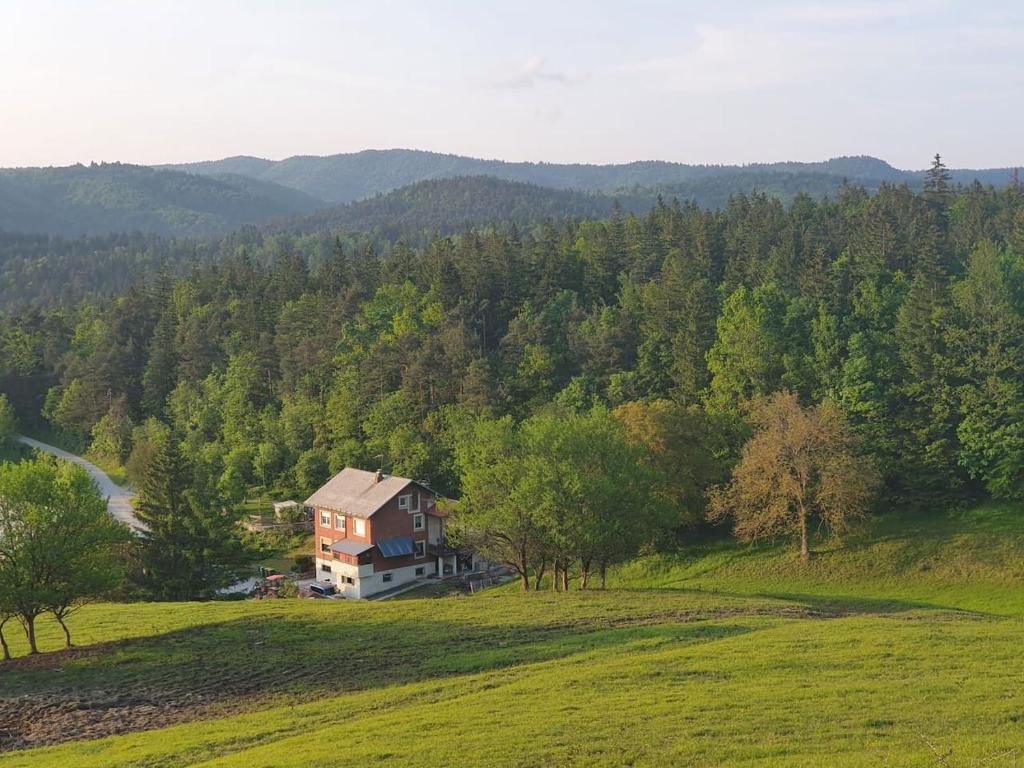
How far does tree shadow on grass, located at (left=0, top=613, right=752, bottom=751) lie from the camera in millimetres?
23078

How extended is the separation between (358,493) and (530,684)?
3954cm

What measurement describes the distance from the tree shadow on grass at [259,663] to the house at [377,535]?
23.8 metres

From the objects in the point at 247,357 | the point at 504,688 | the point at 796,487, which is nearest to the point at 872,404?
the point at 796,487

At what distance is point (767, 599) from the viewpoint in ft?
121

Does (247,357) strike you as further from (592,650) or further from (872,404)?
(592,650)

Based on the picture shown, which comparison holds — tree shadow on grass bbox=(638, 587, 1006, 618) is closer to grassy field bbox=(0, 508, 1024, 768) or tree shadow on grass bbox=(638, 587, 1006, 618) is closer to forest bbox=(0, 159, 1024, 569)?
grassy field bbox=(0, 508, 1024, 768)

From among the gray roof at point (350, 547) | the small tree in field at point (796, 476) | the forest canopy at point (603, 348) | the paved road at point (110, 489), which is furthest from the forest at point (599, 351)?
the gray roof at point (350, 547)

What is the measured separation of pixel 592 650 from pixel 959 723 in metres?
11.0

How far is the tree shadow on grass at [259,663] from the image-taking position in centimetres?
2308

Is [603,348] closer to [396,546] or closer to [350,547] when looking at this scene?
[396,546]

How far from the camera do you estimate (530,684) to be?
71.4 feet

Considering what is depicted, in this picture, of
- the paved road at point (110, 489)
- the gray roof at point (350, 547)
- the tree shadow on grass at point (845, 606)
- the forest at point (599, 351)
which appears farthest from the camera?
the paved road at point (110, 489)

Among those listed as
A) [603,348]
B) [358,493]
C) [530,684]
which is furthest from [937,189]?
[530,684]

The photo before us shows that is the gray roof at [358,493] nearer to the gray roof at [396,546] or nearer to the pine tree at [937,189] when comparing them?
the gray roof at [396,546]
